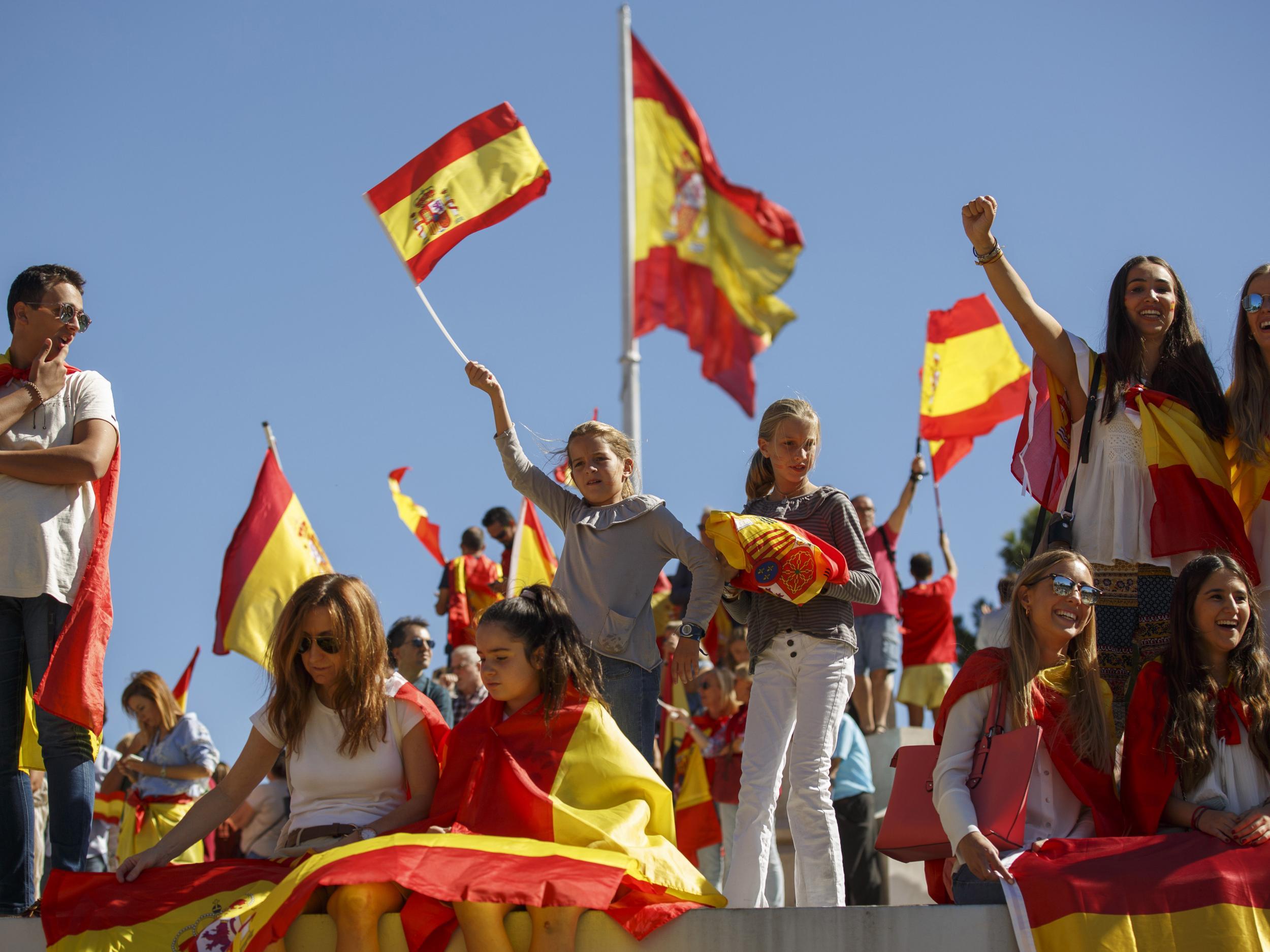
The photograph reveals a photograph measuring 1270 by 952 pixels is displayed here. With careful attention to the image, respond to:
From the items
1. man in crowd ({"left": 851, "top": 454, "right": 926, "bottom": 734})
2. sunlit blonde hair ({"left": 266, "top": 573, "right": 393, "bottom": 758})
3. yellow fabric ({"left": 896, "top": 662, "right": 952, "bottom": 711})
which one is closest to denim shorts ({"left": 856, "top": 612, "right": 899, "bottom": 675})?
man in crowd ({"left": 851, "top": 454, "right": 926, "bottom": 734})

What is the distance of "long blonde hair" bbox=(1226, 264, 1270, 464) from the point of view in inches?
196

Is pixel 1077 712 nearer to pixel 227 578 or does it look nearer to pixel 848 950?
pixel 848 950

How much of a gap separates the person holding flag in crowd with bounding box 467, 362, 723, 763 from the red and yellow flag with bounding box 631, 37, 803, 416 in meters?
8.66

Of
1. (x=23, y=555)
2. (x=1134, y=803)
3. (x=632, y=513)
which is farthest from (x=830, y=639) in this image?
(x=23, y=555)

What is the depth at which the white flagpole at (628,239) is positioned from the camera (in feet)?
46.9

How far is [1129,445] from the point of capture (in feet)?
16.2

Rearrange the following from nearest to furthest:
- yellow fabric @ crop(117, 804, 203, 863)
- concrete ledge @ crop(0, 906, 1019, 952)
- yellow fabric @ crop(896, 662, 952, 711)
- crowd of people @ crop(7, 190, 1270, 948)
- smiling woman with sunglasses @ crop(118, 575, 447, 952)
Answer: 1. concrete ledge @ crop(0, 906, 1019, 952)
2. crowd of people @ crop(7, 190, 1270, 948)
3. smiling woman with sunglasses @ crop(118, 575, 447, 952)
4. yellow fabric @ crop(117, 804, 203, 863)
5. yellow fabric @ crop(896, 662, 952, 711)

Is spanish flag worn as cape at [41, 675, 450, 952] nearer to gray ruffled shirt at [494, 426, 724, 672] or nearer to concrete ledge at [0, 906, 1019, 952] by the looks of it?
concrete ledge at [0, 906, 1019, 952]

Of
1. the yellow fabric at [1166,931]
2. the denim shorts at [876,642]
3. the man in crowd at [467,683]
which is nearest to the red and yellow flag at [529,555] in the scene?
the man in crowd at [467,683]

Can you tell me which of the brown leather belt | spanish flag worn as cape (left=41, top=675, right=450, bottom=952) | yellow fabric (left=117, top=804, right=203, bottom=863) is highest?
the brown leather belt

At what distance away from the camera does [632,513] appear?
18.0ft

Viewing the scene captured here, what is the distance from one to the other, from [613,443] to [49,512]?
2046mm

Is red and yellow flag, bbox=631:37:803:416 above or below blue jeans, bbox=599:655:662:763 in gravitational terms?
above

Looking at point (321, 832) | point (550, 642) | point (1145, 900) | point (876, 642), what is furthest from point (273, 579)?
point (1145, 900)
